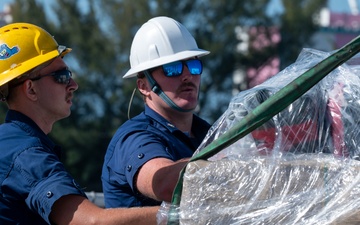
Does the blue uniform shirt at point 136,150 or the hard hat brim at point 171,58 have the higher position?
the hard hat brim at point 171,58

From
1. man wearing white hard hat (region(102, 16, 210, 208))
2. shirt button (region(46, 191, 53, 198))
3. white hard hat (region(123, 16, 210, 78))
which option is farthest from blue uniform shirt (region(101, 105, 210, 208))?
shirt button (region(46, 191, 53, 198))

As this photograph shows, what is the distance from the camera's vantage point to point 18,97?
11.5ft

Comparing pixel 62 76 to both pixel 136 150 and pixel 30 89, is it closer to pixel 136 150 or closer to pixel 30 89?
pixel 30 89

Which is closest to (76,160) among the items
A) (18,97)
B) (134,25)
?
(134,25)

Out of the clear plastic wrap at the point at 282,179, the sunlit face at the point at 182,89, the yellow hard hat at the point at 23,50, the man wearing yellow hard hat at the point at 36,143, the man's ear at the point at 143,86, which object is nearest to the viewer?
the clear plastic wrap at the point at 282,179

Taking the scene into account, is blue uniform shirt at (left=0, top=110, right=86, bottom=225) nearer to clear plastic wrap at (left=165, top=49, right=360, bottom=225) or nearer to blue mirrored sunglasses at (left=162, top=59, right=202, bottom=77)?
clear plastic wrap at (left=165, top=49, right=360, bottom=225)

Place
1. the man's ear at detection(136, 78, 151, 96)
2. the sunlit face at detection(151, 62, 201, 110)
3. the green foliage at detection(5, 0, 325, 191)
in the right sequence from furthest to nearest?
the green foliage at detection(5, 0, 325, 191), the man's ear at detection(136, 78, 151, 96), the sunlit face at detection(151, 62, 201, 110)

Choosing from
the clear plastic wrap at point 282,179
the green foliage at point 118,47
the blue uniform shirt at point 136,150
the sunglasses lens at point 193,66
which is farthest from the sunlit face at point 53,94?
the green foliage at point 118,47

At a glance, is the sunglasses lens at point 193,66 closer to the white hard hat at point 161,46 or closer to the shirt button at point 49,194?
the white hard hat at point 161,46

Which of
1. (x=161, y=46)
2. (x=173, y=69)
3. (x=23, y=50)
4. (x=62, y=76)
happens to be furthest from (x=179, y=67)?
(x=23, y=50)

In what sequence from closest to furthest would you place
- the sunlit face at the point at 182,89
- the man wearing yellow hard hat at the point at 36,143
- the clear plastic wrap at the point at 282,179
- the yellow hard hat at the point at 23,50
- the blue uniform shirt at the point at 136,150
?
1. the clear plastic wrap at the point at 282,179
2. the man wearing yellow hard hat at the point at 36,143
3. the blue uniform shirt at the point at 136,150
4. the yellow hard hat at the point at 23,50
5. the sunlit face at the point at 182,89

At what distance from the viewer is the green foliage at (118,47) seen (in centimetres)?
3447

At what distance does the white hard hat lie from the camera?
13.1 ft

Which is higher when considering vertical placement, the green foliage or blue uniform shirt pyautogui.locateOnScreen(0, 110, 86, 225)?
blue uniform shirt pyautogui.locateOnScreen(0, 110, 86, 225)
